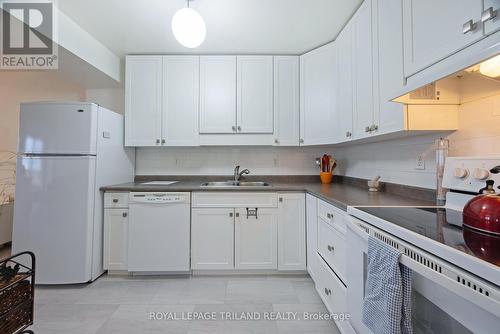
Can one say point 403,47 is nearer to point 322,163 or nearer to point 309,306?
point 322,163

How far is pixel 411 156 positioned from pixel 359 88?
636 mm

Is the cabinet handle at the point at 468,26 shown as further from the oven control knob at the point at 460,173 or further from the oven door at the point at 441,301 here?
the oven door at the point at 441,301

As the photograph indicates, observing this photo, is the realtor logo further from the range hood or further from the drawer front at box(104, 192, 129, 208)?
the range hood

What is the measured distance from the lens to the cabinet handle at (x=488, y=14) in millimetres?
772

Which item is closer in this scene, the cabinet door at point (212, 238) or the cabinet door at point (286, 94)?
the cabinet door at point (212, 238)

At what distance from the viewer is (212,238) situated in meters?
2.32

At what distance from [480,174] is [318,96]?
1.70m

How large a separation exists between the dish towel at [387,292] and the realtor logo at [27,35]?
9.02 feet

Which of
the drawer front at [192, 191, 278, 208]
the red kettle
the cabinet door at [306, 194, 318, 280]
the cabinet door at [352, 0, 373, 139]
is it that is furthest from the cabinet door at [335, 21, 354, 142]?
the red kettle

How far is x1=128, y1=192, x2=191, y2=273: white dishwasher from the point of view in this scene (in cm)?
229

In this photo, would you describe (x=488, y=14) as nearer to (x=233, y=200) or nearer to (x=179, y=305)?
(x=233, y=200)

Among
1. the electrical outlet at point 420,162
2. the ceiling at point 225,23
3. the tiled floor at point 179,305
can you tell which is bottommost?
the tiled floor at point 179,305

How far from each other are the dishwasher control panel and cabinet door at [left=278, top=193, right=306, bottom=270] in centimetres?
96

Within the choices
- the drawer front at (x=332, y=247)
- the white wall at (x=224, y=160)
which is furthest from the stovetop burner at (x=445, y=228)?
the white wall at (x=224, y=160)
